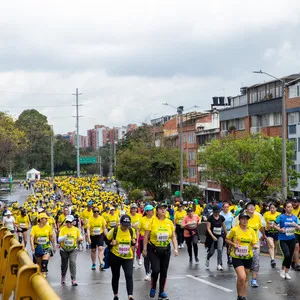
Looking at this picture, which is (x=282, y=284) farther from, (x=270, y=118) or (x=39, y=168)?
(x=39, y=168)

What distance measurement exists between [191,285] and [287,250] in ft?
6.88

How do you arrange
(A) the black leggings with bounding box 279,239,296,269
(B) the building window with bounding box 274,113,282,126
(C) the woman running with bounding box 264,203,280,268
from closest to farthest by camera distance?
(A) the black leggings with bounding box 279,239,296,269 < (C) the woman running with bounding box 264,203,280,268 < (B) the building window with bounding box 274,113,282,126

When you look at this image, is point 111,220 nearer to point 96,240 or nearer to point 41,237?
point 96,240

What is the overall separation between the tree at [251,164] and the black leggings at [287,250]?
91.7ft

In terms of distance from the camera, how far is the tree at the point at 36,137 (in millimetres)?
145500

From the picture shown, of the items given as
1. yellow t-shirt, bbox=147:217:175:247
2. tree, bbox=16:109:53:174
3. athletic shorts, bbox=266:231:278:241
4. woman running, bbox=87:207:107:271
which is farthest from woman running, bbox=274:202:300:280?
tree, bbox=16:109:53:174

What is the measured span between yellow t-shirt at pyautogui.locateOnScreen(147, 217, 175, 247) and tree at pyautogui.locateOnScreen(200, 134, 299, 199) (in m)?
30.4

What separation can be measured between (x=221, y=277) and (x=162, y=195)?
4789cm

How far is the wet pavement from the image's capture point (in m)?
13.3

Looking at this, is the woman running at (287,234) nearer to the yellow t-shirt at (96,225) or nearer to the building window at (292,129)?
the yellow t-shirt at (96,225)

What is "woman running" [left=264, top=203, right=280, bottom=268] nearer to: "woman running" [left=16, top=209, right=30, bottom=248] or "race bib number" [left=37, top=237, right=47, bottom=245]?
"race bib number" [left=37, top=237, right=47, bottom=245]

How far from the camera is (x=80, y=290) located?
14383mm

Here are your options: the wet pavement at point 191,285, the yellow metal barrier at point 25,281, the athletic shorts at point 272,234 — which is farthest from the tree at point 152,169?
the yellow metal barrier at point 25,281

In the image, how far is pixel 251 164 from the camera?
146 ft
